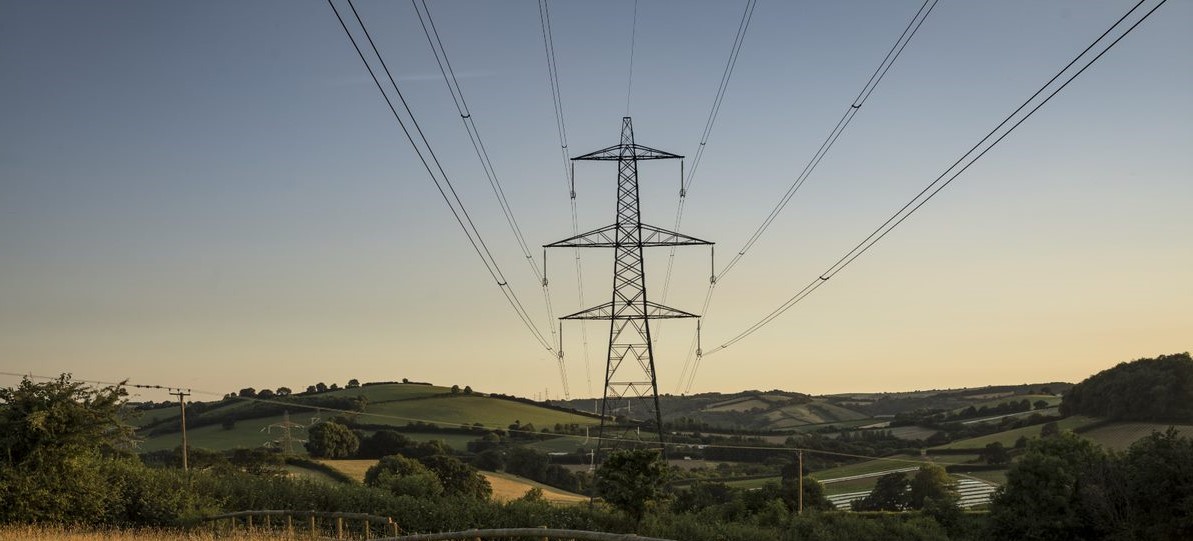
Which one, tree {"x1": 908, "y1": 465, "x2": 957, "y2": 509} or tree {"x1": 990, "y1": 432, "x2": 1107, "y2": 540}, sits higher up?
tree {"x1": 990, "y1": 432, "x2": 1107, "y2": 540}

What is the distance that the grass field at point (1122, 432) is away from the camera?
125m

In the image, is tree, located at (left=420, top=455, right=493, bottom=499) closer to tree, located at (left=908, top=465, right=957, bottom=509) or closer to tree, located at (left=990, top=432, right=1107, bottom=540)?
tree, located at (left=908, top=465, right=957, bottom=509)

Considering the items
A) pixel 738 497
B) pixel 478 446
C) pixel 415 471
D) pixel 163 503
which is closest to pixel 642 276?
pixel 163 503

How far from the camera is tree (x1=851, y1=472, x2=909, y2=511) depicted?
108m

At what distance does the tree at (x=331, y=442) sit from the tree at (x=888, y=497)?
68.1m

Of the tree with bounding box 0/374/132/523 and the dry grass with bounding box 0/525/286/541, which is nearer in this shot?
the dry grass with bounding box 0/525/286/541

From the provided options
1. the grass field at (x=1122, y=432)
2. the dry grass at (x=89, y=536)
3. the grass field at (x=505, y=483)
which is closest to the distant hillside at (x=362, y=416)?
the grass field at (x=505, y=483)

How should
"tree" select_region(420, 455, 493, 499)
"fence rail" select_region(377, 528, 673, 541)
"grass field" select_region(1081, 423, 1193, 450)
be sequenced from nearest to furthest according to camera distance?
"fence rail" select_region(377, 528, 673, 541)
"tree" select_region(420, 455, 493, 499)
"grass field" select_region(1081, 423, 1193, 450)

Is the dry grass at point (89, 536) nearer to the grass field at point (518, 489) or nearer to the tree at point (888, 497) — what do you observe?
the grass field at point (518, 489)

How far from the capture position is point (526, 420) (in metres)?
174

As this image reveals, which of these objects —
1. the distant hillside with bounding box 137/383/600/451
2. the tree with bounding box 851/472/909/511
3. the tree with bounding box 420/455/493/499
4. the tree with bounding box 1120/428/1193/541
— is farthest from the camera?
the distant hillside with bounding box 137/383/600/451

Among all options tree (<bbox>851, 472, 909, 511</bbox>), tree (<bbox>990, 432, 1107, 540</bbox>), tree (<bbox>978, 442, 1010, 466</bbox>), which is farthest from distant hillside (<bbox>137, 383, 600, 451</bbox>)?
tree (<bbox>990, 432, 1107, 540</bbox>)

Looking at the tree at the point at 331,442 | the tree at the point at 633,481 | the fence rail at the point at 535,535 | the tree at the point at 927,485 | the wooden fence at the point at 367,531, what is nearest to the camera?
the fence rail at the point at 535,535

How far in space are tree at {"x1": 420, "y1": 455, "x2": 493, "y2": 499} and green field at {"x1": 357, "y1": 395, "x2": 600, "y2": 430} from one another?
55.5m
